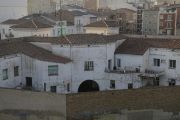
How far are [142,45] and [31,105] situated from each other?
1475 centimetres

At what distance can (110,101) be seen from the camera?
2597 cm

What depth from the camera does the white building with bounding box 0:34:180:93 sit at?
29766 millimetres

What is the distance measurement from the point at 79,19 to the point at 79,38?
30.8m

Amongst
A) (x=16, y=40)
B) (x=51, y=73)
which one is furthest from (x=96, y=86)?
(x=16, y=40)

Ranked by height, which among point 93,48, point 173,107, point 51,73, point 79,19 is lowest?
point 173,107

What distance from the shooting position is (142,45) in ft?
116

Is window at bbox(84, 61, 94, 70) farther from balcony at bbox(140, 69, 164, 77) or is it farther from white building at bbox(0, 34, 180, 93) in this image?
balcony at bbox(140, 69, 164, 77)

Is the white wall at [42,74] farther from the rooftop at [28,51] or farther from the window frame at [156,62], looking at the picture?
the window frame at [156,62]

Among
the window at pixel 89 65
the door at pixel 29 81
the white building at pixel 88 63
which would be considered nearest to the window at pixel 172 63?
the white building at pixel 88 63

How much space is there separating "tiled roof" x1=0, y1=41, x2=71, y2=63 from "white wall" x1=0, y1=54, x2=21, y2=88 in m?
0.50

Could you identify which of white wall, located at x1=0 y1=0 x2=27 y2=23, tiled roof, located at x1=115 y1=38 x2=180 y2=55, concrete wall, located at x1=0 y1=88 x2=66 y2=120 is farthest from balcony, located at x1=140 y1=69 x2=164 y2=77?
white wall, located at x1=0 y1=0 x2=27 y2=23

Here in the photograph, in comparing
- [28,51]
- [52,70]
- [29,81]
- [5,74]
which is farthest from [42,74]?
[5,74]

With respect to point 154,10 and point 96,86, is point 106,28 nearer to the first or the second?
point 96,86

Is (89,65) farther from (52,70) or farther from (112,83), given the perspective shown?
(52,70)
